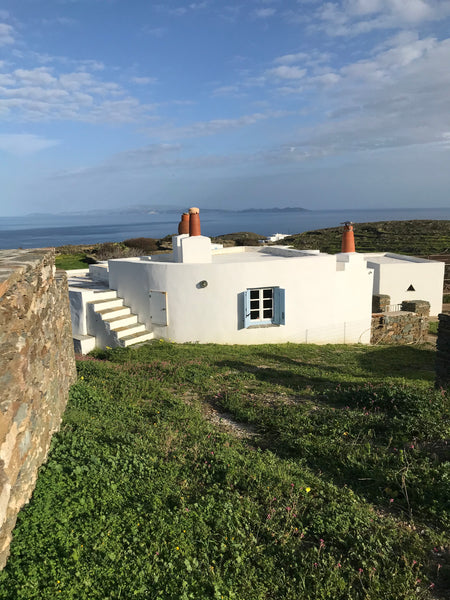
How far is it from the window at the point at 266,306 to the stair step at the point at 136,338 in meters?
3.61

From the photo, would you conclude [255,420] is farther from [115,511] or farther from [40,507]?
[40,507]

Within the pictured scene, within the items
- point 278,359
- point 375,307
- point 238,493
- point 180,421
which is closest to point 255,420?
point 180,421

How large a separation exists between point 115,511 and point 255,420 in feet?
10.9

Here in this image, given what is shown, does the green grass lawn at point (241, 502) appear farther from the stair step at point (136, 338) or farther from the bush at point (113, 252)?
the bush at point (113, 252)

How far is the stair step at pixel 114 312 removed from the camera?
46.9ft

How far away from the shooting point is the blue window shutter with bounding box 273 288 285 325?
563 inches

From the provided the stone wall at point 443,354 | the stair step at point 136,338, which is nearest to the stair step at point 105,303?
A: the stair step at point 136,338

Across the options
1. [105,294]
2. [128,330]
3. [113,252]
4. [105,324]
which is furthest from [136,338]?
[113,252]

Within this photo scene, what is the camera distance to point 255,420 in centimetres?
694

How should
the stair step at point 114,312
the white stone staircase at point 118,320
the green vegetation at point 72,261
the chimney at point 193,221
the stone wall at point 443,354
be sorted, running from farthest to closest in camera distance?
the green vegetation at point 72,261 < the chimney at point 193,221 < the stair step at point 114,312 < the white stone staircase at point 118,320 < the stone wall at point 443,354

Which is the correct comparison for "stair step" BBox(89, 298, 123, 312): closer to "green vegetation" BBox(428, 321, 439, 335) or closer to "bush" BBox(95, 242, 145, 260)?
"green vegetation" BBox(428, 321, 439, 335)

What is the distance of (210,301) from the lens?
45.9 feet

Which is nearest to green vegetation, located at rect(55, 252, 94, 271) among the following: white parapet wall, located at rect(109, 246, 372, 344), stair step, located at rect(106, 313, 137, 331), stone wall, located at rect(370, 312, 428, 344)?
white parapet wall, located at rect(109, 246, 372, 344)

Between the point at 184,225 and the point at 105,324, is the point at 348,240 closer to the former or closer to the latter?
the point at 184,225
